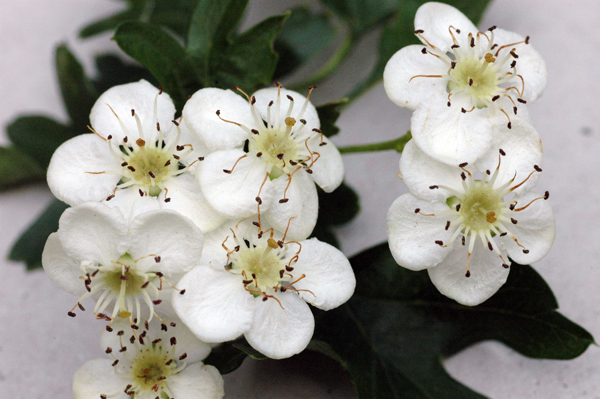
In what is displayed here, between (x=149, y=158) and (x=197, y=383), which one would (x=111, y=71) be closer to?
(x=149, y=158)

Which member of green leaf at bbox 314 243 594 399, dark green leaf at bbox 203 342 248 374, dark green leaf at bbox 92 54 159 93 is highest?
dark green leaf at bbox 92 54 159 93

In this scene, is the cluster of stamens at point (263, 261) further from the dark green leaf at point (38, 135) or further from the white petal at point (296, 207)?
the dark green leaf at point (38, 135)

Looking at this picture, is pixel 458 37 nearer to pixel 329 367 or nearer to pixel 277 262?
pixel 277 262

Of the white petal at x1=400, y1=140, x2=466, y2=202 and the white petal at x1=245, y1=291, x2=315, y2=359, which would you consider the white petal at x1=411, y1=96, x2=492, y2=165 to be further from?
the white petal at x1=245, y1=291, x2=315, y2=359

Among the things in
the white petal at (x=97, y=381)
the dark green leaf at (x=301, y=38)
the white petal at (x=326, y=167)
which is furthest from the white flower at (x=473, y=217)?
the dark green leaf at (x=301, y=38)

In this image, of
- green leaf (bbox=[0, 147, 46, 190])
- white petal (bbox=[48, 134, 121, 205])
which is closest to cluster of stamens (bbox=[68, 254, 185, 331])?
white petal (bbox=[48, 134, 121, 205])

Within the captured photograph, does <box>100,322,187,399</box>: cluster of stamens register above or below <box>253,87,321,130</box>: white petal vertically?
below

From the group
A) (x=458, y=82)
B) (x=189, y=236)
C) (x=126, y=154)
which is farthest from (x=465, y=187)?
(x=126, y=154)
